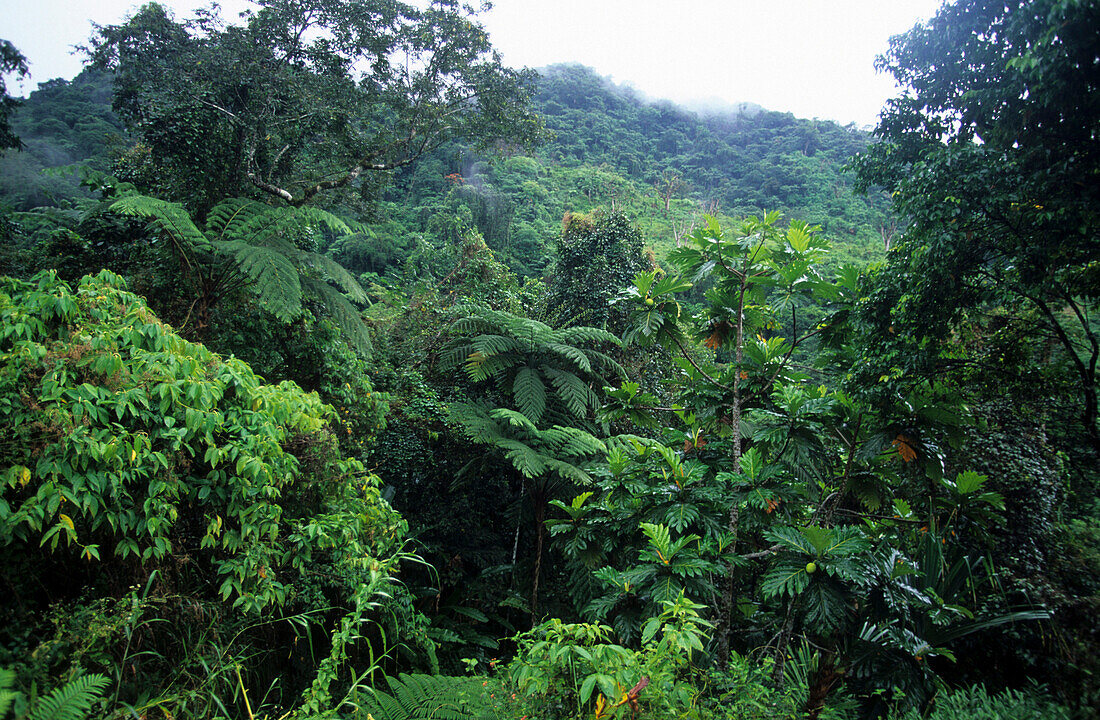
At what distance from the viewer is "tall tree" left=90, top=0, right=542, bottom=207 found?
4719 mm

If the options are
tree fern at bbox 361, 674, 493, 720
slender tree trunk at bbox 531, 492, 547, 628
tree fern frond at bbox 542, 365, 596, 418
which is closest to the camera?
tree fern at bbox 361, 674, 493, 720

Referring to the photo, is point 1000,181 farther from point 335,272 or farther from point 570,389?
point 335,272

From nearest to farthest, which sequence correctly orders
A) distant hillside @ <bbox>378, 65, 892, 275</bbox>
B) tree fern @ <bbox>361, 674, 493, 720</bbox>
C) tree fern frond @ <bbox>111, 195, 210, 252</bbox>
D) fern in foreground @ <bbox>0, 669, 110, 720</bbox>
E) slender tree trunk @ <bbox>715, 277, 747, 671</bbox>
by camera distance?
fern in foreground @ <bbox>0, 669, 110, 720</bbox>, tree fern @ <bbox>361, 674, 493, 720</bbox>, slender tree trunk @ <bbox>715, 277, 747, 671</bbox>, tree fern frond @ <bbox>111, 195, 210, 252</bbox>, distant hillside @ <bbox>378, 65, 892, 275</bbox>

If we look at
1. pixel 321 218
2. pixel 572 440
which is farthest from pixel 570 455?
pixel 321 218

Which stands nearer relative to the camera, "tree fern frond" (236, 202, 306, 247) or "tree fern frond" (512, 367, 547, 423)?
"tree fern frond" (236, 202, 306, 247)

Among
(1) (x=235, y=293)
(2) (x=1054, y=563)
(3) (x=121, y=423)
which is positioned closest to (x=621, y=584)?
(3) (x=121, y=423)

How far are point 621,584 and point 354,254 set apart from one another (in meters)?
17.6

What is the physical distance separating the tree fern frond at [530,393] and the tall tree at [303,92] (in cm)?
338

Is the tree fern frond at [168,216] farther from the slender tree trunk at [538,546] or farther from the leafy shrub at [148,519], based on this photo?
the slender tree trunk at [538,546]

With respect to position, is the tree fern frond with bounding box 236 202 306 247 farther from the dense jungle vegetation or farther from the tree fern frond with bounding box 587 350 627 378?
the tree fern frond with bounding box 587 350 627 378

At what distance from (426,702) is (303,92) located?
669 cm

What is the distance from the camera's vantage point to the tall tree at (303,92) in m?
4.72

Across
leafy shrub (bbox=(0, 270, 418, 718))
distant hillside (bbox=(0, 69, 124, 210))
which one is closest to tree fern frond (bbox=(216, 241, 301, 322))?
leafy shrub (bbox=(0, 270, 418, 718))

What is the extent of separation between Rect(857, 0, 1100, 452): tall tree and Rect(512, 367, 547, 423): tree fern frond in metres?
2.91
